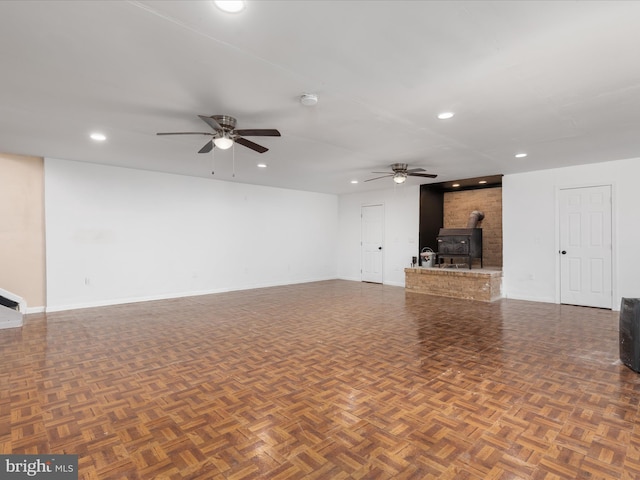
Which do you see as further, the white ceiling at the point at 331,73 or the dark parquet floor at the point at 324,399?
the white ceiling at the point at 331,73

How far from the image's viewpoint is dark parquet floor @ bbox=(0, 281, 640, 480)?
1768mm

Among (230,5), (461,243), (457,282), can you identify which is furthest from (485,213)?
(230,5)

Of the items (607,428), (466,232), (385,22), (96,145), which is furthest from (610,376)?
(96,145)

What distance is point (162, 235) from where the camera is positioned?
655 cm

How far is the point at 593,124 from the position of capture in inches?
144

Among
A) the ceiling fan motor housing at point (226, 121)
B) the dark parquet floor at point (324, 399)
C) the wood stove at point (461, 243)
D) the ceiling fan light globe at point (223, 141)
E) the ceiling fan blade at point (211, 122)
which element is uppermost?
the ceiling fan motor housing at point (226, 121)

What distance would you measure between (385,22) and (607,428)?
286cm

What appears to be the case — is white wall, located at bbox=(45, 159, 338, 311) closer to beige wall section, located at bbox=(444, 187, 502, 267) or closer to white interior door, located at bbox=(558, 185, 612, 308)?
beige wall section, located at bbox=(444, 187, 502, 267)

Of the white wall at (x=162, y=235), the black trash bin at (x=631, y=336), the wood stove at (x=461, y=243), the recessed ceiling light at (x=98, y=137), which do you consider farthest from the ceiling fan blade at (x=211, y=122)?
the wood stove at (x=461, y=243)

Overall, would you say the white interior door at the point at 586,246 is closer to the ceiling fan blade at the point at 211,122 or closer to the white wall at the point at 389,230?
the white wall at the point at 389,230

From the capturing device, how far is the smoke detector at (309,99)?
9.47ft

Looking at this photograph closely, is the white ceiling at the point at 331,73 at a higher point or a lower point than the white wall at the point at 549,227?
higher

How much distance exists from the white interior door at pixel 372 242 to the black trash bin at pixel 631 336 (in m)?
5.79

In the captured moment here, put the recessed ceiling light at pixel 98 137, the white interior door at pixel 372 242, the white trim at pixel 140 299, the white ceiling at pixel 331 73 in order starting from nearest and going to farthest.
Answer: the white ceiling at pixel 331 73, the recessed ceiling light at pixel 98 137, the white trim at pixel 140 299, the white interior door at pixel 372 242
